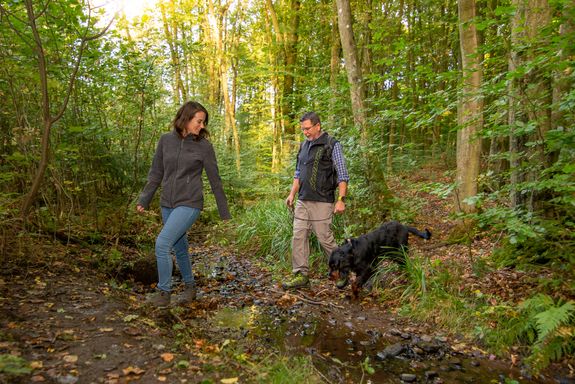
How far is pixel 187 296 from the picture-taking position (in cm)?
439

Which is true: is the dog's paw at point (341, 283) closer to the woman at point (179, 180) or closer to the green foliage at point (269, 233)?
the green foliage at point (269, 233)

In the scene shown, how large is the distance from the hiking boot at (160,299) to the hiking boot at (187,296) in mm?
348

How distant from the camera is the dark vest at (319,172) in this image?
4.91m

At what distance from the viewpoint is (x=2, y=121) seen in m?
5.03

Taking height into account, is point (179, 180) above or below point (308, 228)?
above

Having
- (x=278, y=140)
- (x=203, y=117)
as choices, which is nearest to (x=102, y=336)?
(x=203, y=117)

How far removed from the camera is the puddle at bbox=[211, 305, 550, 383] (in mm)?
3004

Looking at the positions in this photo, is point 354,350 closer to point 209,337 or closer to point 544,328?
point 209,337

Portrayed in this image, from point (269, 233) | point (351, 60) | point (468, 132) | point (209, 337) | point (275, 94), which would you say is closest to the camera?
point (209, 337)

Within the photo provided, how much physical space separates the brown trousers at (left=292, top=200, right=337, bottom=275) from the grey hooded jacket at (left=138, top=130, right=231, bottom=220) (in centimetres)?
151

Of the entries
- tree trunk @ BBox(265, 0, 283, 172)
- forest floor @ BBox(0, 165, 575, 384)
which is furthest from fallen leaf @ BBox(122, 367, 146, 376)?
tree trunk @ BBox(265, 0, 283, 172)

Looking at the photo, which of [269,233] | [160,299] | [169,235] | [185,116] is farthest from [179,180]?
[269,233]

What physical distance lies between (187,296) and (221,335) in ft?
3.27

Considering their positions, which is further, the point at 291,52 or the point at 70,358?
the point at 291,52
